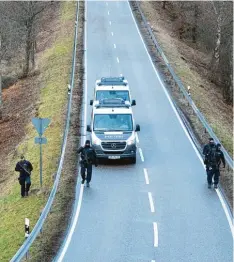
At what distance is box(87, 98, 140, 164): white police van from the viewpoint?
2425cm

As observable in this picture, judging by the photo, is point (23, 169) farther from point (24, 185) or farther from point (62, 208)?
point (62, 208)

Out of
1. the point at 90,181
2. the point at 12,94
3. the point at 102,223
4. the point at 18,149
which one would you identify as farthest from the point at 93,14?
the point at 102,223

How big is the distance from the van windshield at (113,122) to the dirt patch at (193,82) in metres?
4.21

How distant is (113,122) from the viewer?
2523 cm

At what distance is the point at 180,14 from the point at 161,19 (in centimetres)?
400

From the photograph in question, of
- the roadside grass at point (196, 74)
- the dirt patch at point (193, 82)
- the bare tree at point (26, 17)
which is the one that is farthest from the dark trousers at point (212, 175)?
the bare tree at point (26, 17)

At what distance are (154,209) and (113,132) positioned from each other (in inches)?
219

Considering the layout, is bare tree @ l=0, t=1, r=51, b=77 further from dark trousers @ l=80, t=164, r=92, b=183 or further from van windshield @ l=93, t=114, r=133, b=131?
dark trousers @ l=80, t=164, r=92, b=183

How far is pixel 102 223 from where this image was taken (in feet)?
61.3

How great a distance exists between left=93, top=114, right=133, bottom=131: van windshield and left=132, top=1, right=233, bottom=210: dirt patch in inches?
166

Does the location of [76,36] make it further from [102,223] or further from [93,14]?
[102,223]

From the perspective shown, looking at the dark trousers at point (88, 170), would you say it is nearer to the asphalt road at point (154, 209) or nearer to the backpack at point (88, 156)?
the backpack at point (88, 156)

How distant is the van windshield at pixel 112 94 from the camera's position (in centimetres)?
3012

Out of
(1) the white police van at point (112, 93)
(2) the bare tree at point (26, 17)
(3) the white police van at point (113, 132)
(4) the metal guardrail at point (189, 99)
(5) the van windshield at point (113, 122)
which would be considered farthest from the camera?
(2) the bare tree at point (26, 17)
